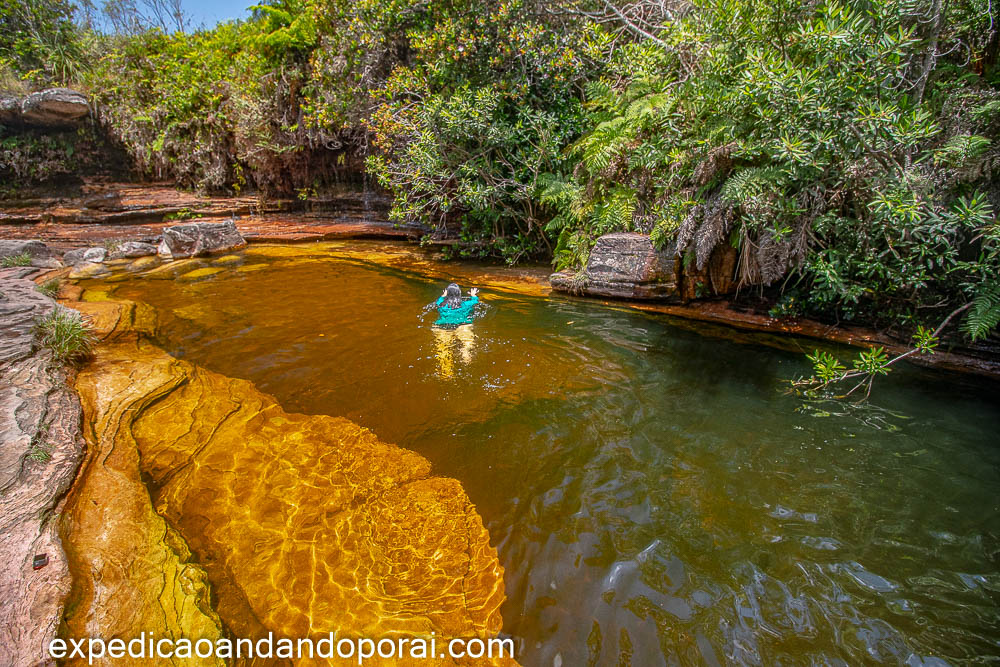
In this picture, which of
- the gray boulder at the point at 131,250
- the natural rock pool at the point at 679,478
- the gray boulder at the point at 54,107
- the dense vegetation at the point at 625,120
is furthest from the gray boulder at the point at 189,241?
the natural rock pool at the point at 679,478

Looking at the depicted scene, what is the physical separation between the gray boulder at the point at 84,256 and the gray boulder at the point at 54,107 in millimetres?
6388

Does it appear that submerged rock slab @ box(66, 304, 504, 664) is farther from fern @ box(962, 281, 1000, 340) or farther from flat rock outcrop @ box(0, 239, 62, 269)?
flat rock outcrop @ box(0, 239, 62, 269)

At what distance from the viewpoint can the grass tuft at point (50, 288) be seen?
7.11 meters

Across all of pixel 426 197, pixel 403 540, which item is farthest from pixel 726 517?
pixel 426 197

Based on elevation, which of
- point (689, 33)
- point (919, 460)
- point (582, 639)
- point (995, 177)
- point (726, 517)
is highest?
point (689, 33)

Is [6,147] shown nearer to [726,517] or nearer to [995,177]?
[726,517]

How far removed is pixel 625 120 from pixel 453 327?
4633 mm

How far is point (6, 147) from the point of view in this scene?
522 inches

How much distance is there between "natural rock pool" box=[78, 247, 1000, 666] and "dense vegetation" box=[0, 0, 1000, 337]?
4.66 feet

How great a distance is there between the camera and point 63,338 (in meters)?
4.58

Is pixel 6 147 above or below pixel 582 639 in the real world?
above

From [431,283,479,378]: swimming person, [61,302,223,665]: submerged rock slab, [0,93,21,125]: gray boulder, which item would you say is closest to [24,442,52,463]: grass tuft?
[61,302,223,665]: submerged rock slab

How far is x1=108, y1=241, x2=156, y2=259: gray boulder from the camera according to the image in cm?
1105

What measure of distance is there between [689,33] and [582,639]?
6147 millimetres
